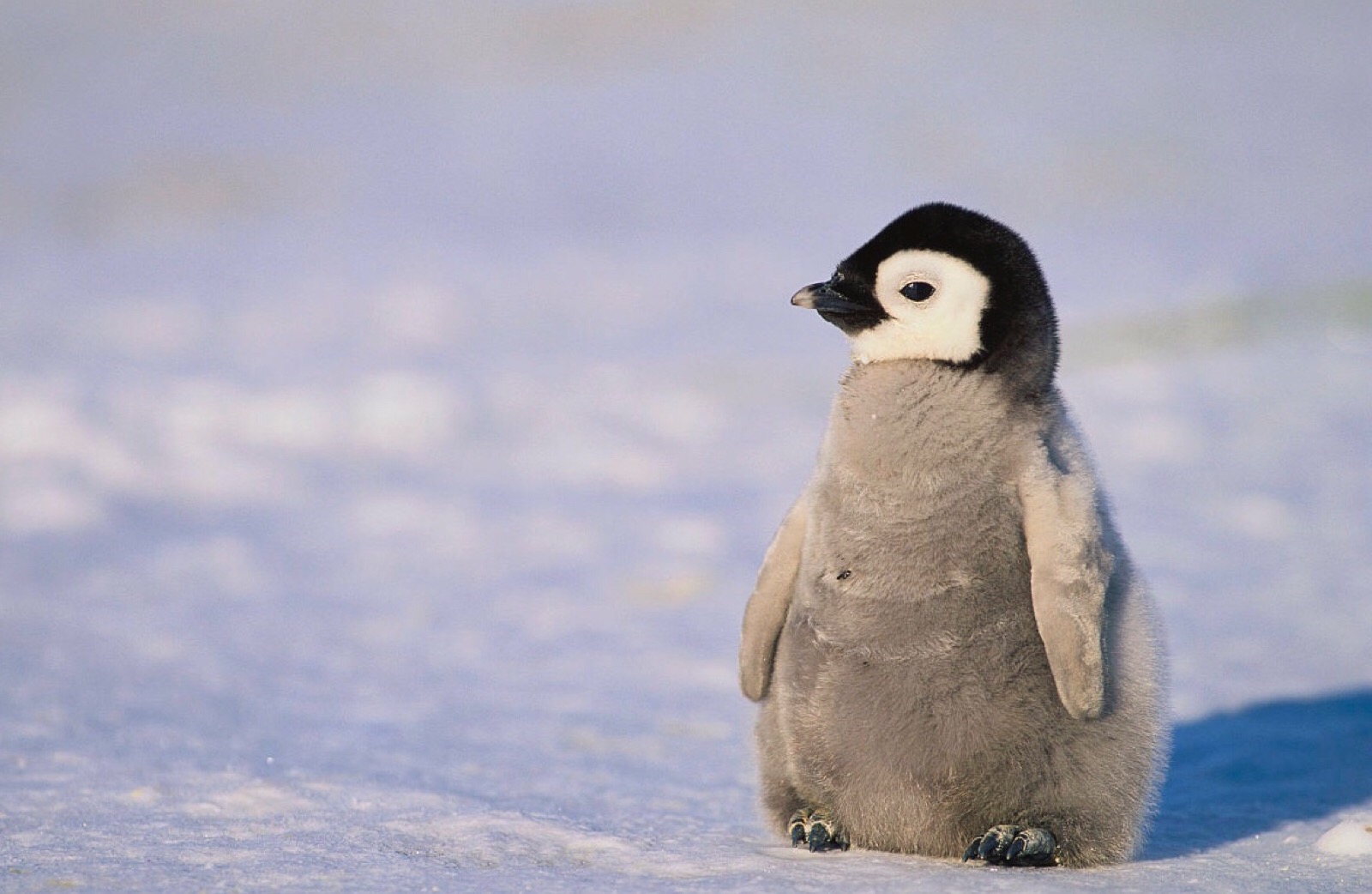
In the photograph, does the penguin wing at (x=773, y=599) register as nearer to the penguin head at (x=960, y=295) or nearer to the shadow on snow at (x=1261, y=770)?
the penguin head at (x=960, y=295)

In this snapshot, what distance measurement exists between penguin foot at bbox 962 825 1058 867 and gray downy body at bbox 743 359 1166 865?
0.09 ft

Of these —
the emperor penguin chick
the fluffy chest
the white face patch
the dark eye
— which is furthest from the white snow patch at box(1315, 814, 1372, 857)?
the dark eye

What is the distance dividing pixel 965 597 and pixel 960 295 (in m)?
0.47

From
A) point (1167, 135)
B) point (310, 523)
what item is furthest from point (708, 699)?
point (1167, 135)

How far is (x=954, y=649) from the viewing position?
2.38 meters

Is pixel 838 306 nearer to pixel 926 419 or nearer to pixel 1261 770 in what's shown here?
pixel 926 419

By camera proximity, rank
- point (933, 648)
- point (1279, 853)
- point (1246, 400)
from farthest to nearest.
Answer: point (1246, 400), point (1279, 853), point (933, 648)

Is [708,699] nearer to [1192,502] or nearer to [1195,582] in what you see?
[1195,582]

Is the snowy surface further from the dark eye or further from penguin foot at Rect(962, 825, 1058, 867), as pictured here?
the dark eye

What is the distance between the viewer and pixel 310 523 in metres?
5.62

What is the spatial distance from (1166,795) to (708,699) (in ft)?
4.10

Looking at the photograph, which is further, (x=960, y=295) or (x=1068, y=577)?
(x=960, y=295)

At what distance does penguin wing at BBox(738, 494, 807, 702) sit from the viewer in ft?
8.66

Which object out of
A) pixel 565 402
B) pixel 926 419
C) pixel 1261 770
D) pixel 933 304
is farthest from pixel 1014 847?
pixel 565 402
